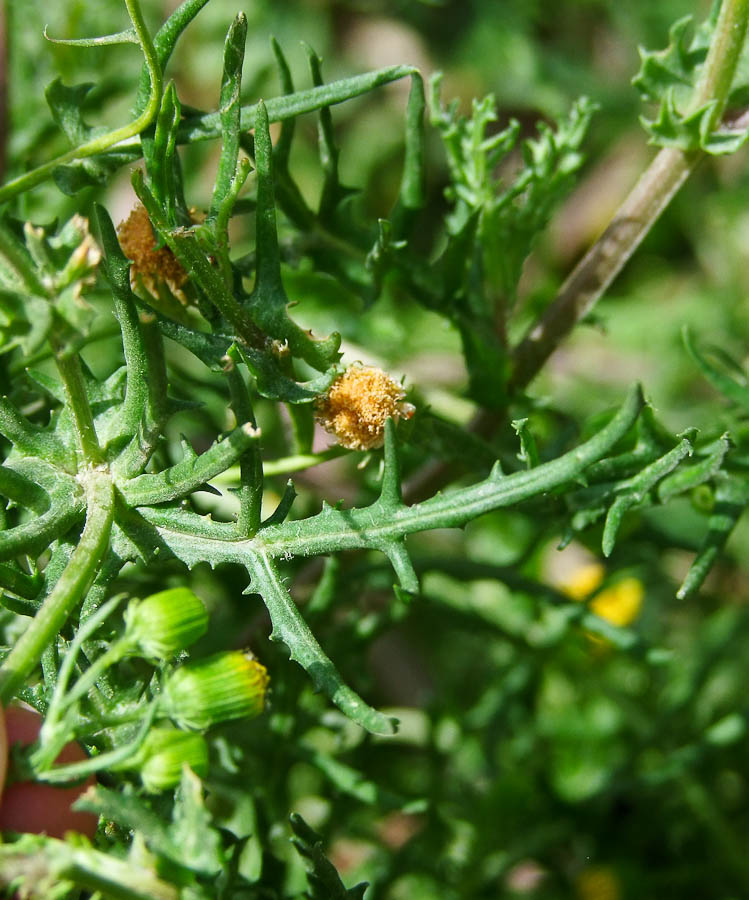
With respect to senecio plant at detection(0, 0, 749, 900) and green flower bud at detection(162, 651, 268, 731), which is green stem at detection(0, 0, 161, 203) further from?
green flower bud at detection(162, 651, 268, 731)

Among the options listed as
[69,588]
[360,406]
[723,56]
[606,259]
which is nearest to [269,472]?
[360,406]

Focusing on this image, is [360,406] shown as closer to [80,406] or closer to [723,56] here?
[80,406]

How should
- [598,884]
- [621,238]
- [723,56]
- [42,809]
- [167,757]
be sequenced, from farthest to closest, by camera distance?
[598,884] → [621,238] → [723,56] → [42,809] → [167,757]

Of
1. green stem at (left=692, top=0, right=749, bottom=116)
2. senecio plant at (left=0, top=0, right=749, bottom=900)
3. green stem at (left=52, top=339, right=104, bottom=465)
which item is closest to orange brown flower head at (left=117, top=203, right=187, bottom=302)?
senecio plant at (left=0, top=0, right=749, bottom=900)

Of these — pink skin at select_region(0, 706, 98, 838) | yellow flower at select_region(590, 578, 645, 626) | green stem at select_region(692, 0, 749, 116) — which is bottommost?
yellow flower at select_region(590, 578, 645, 626)

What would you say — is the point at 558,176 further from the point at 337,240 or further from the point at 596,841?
the point at 596,841

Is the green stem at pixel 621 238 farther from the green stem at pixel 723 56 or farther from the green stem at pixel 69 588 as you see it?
the green stem at pixel 69 588

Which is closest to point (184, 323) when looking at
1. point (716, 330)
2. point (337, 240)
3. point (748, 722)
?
point (337, 240)
